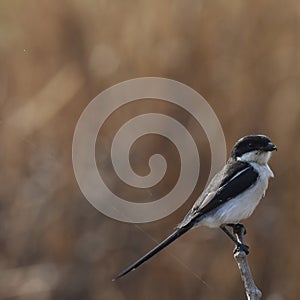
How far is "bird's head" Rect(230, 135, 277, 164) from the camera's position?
304cm

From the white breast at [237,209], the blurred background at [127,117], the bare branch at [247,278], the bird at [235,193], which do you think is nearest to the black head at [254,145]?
the bird at [235,193]

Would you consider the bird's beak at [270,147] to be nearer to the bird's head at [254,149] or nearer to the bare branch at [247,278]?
the bird's head at [254,149]

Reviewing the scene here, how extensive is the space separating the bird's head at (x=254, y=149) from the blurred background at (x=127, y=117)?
2.46 feet

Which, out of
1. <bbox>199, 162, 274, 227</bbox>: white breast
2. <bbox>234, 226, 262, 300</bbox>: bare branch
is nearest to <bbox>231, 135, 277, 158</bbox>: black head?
<bbox>199, 162, 274, 227</bbox>: white breast

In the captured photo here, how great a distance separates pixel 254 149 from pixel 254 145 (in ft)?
0.06

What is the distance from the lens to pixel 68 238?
389 cm

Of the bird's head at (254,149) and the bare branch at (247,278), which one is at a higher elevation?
the bird's head at (254,149)

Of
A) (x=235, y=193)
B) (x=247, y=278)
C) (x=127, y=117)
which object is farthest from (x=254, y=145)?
(x=127, y=117)

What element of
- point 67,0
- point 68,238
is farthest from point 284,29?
point 68,238

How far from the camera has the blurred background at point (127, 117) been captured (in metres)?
3.84

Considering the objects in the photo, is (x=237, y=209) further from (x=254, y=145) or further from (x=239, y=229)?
(x=254, y=145)

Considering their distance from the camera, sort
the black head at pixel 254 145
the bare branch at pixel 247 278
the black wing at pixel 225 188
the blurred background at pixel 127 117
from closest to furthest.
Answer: the bare branch at pixel 247 278 → the black wing at pixel 225 188 → the black head at pixel 254 145 → the blurred background at pixel 127 117

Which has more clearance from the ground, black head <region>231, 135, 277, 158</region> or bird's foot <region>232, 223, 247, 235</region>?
black head <region>231, 135, 277, 158</region>

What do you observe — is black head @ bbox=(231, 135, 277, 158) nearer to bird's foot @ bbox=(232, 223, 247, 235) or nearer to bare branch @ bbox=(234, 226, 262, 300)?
bird's foot @ bbox=(232, 223, 247, 235)
